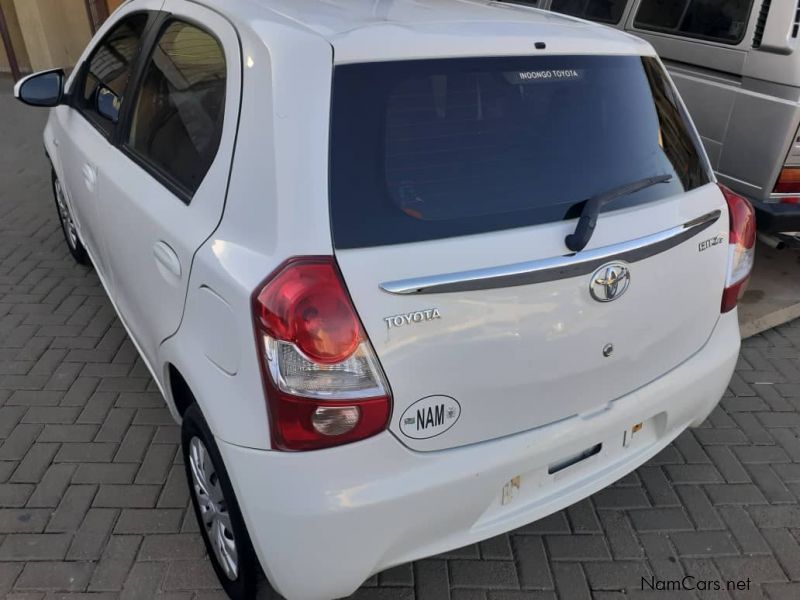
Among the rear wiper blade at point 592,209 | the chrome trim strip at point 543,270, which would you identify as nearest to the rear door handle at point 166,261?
the chrome trim strip at point 543,270

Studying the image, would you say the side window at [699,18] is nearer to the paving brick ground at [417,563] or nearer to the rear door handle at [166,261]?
the paving brick ground at [417,563]

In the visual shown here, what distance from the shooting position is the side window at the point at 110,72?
9.07ft

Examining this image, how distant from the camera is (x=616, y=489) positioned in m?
2.61

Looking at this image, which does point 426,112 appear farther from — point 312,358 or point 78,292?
point 78,292

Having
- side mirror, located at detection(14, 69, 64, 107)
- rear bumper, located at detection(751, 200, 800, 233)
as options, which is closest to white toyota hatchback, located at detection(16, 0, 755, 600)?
side mirror, located at detection(14, 69, 64, 107)

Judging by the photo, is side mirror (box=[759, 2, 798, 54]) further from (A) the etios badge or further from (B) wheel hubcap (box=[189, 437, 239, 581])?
(B) wheel hubcap (box=[189, 437, 239, 581])

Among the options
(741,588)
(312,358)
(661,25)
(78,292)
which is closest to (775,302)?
(661,25)

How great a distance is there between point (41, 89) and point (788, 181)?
3.95 meters

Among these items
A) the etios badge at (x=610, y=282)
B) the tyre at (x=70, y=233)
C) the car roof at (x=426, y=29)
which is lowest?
the tyre at (x=70, y=233)

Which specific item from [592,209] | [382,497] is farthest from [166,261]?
[592,209]

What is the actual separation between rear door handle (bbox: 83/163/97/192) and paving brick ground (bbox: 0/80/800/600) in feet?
3.11

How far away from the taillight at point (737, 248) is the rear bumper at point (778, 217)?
1581mm

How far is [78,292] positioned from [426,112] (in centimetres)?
316


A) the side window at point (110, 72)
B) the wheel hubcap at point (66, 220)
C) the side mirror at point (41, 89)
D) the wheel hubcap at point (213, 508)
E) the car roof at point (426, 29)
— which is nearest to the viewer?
the car roof at point (426, 29)
